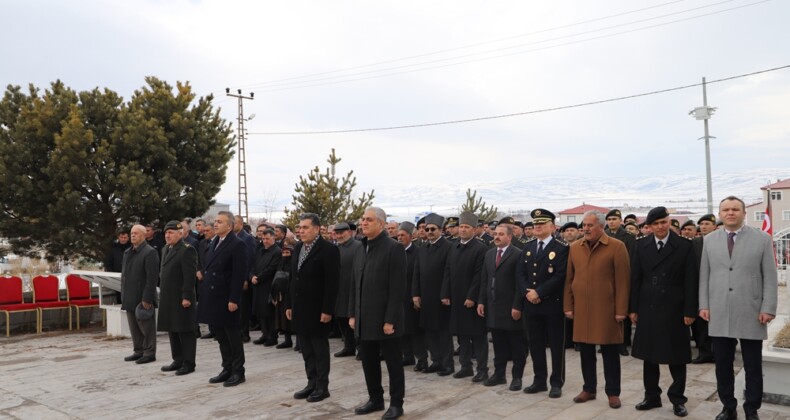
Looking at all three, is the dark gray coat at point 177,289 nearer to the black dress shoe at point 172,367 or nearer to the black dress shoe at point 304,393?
the black dress shoe at point 172,367

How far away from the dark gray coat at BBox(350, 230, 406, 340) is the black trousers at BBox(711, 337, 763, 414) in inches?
110

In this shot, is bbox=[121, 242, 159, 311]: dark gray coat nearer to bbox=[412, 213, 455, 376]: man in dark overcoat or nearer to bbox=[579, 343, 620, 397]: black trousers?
bbox=[412, 213, 455, 376]: man in dark overcoat

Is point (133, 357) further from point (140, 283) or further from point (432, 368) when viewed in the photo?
point (432, 368)

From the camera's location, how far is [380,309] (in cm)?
550

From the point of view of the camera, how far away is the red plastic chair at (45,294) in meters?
11.3

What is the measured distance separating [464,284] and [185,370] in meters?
3.68

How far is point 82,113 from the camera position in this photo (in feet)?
41.8

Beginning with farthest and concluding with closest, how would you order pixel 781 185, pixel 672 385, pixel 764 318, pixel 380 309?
pixel 781 185, pixel 380 309, pixel 672 385, pixel 764 318

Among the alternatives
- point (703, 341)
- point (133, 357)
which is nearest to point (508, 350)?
point (703, 341)

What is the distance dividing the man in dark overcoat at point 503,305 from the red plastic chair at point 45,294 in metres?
8.94

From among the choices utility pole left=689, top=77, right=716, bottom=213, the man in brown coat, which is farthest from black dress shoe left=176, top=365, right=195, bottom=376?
utility pole left=689, top=77, right=716, bottom=213

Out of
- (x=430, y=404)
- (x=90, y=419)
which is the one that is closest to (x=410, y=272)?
(x=430, y=404)

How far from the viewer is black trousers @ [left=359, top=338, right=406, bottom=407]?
544 cm

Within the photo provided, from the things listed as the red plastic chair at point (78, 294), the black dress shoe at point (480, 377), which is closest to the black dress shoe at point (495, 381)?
the black dress shoe at point (480, 377)
